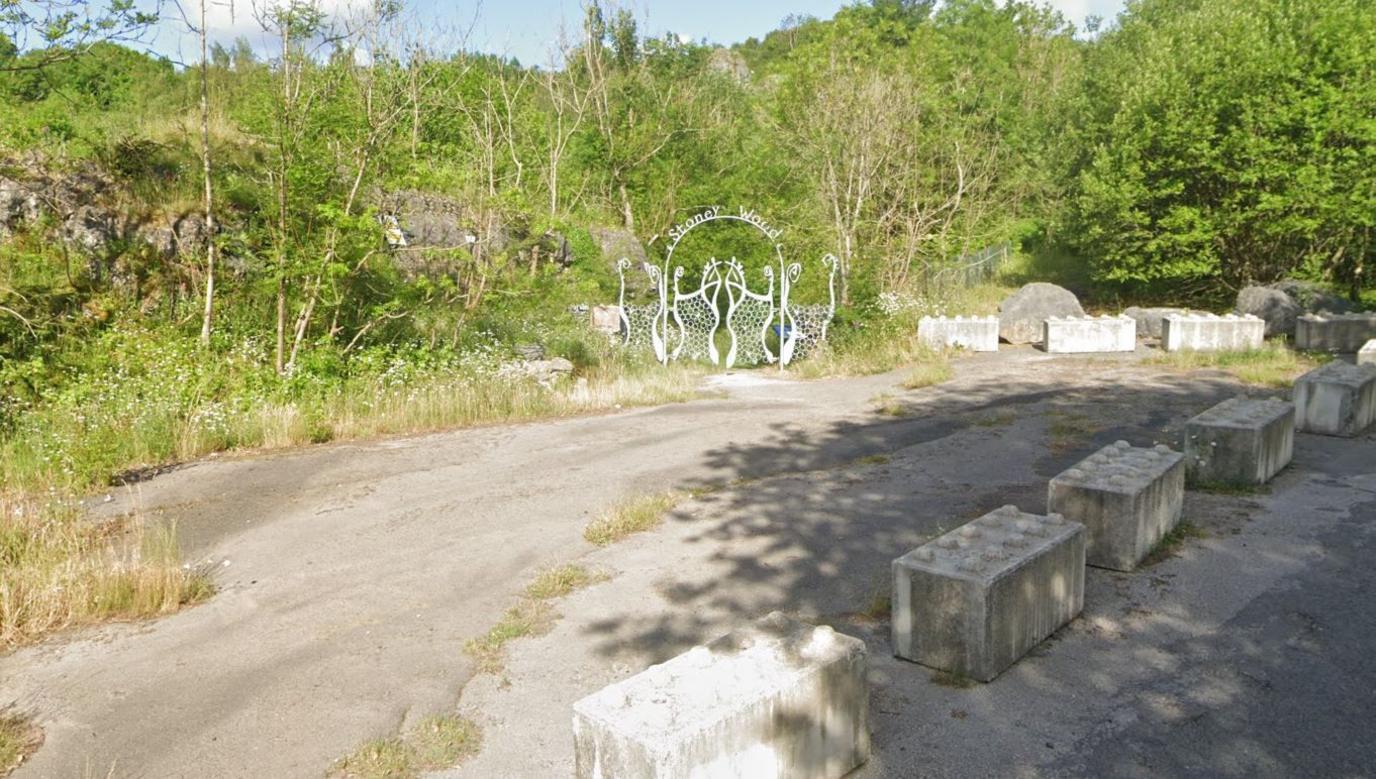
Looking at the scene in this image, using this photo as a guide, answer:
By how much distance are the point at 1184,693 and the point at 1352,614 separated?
142cm

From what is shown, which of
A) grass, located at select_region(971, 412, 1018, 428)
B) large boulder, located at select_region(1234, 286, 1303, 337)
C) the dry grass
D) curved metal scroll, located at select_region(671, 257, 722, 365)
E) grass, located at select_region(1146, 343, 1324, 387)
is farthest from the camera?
large boulder, located at select_region(1234, 286, 1303, 337)

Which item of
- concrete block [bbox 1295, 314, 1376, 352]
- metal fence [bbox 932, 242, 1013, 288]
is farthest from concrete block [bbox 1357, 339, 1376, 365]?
metal fence [bbox 932, 242, 1013, 288]

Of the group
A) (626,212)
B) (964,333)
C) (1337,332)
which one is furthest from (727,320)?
(626,212)

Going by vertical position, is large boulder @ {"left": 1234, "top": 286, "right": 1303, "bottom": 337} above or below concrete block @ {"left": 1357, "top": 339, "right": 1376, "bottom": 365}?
above

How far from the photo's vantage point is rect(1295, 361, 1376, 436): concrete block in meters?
8.98

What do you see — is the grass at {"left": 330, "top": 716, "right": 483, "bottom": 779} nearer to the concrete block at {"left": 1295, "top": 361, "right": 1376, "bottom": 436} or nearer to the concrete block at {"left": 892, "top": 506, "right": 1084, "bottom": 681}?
the concrete block at {"left": 892, "top": 506, "right": 1084, "bottom": 681}

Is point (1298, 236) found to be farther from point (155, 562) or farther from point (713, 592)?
point (155, 562)

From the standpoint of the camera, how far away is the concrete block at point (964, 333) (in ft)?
53.8

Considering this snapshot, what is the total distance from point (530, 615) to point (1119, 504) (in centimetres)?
317

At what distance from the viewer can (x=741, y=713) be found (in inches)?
132

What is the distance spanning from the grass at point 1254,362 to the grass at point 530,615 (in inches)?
358

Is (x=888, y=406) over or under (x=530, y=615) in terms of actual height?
over

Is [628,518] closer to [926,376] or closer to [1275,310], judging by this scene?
[926,376]

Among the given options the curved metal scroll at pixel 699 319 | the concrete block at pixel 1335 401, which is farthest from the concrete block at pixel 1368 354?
the curved metal scroll at pixel 699 319
